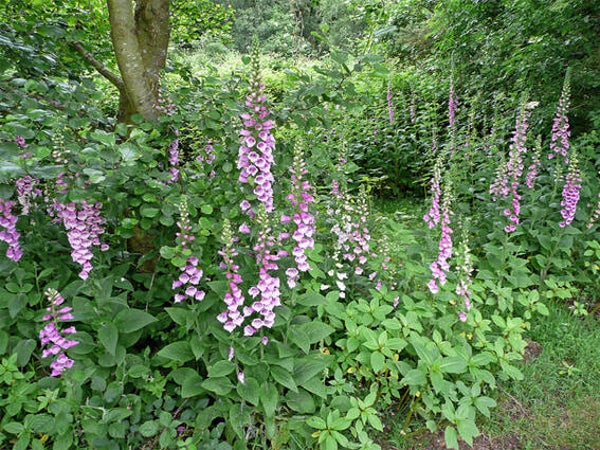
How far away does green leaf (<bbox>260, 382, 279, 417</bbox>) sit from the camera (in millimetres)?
2127

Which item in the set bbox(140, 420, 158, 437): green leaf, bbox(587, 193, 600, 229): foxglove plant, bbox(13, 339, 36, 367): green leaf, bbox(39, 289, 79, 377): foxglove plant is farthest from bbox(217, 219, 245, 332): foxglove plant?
bbox(587, 193, 600, 229): foxglove plant

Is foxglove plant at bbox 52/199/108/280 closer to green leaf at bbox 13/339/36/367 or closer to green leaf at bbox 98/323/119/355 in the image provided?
green leaf at bbox 98/323/119/355

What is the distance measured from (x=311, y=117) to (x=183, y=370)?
168 centimetres

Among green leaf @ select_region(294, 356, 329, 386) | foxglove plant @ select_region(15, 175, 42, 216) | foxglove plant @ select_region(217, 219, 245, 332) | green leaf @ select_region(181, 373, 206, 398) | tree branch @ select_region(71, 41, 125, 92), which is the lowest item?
green leaf @ select_region(181, 373, 206, 398)

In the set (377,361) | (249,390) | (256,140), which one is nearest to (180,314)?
(249,390)

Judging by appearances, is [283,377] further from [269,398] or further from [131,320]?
[131,320]

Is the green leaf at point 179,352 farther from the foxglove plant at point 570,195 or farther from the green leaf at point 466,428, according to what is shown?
the foxglove plant at point 570,195

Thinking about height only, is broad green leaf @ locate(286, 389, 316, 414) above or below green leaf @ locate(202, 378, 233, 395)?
below

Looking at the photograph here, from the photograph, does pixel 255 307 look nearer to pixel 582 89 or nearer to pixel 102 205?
pixel 102 205

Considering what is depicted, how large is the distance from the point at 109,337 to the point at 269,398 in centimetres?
92

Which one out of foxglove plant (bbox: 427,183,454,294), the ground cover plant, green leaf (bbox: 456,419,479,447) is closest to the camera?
the ground cover plant

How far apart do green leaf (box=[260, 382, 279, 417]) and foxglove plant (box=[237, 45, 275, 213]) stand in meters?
1.02

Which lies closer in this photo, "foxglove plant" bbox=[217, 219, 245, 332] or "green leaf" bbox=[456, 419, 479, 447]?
"foxglove plant" bbox=[217, 219, 245, 332]

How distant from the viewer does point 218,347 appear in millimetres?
2291
